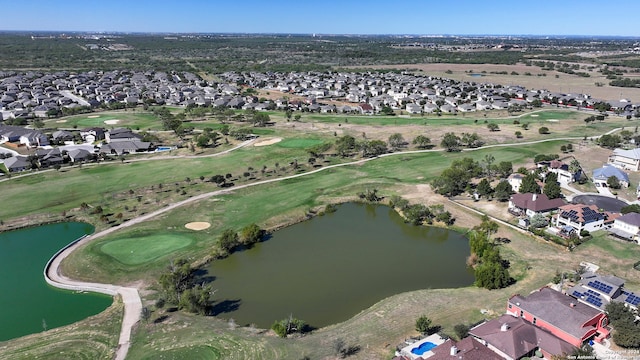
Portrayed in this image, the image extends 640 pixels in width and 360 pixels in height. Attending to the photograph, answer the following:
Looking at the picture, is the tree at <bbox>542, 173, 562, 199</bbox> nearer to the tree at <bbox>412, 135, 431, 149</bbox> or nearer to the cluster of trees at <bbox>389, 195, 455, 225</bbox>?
the cluster of trees at <bbox>389, 195, 455, 225</bbox>

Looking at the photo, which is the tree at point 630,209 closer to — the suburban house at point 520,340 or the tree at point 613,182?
the tree at point 613,182

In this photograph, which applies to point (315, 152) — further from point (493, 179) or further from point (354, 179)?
point (493, 179)

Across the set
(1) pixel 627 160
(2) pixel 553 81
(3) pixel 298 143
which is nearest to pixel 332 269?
(3) pixel 298 143

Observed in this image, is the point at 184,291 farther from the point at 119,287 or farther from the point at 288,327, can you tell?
the point at 288,327

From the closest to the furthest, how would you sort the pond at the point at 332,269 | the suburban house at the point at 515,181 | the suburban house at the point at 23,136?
the pond at the point at 332,269 < the suburban house at the point at 515,181 < the suburban house at the point at 23,136

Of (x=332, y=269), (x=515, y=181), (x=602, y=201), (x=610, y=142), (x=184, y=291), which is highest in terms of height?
(x=610, y=142)

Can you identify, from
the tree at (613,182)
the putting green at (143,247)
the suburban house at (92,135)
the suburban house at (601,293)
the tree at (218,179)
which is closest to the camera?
the suburban house at (601,293)

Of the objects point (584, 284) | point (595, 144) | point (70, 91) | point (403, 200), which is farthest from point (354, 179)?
point (70, 91)

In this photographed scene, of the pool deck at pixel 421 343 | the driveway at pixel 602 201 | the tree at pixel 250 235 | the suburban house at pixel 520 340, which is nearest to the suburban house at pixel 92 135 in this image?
the tree at pixel 250 235
